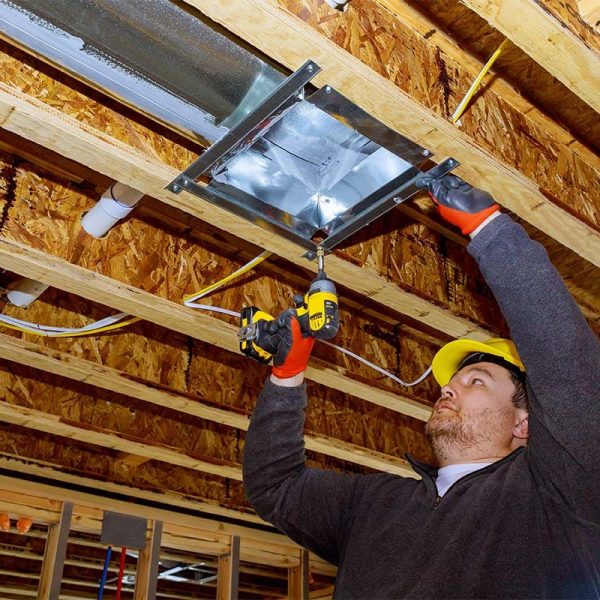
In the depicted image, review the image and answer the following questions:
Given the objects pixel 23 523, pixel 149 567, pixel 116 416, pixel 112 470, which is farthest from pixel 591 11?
pixel 23 523

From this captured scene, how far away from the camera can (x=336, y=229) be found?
2.10 metres

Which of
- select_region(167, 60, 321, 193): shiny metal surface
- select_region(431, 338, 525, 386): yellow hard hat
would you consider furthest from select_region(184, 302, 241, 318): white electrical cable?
select_region(431, 338, 525, 386): yellow hard hat

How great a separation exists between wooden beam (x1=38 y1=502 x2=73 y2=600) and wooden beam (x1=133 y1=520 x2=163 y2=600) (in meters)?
0.42

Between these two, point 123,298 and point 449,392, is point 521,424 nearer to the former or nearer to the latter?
point 449,392

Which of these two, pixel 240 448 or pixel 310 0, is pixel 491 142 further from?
pixel 240 448

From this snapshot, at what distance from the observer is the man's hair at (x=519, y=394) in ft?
5.90

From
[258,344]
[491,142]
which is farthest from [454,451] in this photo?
[491,142]

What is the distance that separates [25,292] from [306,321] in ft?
4.02

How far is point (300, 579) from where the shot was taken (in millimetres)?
4688

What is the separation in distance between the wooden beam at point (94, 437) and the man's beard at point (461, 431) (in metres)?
1.82

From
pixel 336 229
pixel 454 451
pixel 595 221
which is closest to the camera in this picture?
pixel 454 451

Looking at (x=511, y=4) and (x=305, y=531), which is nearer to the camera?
(x=511, y=4)

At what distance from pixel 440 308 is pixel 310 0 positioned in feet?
3.96

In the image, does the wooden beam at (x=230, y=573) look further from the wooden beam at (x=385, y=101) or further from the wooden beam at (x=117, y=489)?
the wooden beam at (x=385, y=101)
